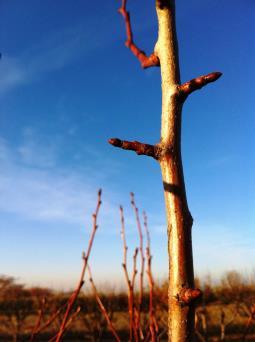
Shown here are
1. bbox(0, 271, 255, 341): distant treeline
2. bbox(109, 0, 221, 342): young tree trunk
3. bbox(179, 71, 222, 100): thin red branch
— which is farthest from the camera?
bbox(0, 271, 255, 341): distant treeline

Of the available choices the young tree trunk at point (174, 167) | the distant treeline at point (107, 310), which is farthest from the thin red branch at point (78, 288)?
the distant treeline at point (107, 310)

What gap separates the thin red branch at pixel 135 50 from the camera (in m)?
A: 1.02

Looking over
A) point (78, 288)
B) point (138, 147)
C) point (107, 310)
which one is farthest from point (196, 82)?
point (107, 310)

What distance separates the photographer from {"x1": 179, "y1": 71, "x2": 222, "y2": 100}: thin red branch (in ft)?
2.92

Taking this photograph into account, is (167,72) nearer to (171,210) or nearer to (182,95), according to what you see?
(182,95)

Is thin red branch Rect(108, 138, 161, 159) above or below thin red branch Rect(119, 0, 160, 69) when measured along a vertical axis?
below

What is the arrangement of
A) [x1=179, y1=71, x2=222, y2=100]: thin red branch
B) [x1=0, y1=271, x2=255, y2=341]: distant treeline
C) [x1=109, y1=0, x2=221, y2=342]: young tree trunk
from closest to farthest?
[x1=109, y1=0, x2=221, y2=342]: young tree trunk < [x1=179, y1=71, x2=222, y2=100]: thin red branch < [x1=0, y1=271, x2=255, y2=341]: distant treeline

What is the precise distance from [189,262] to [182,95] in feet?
1.25

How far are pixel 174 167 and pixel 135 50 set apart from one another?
448 millimetres

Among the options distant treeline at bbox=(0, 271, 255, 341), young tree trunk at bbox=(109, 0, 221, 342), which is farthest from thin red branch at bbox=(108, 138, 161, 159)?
distant treeline at bbox=(0, 271, 255, 341)

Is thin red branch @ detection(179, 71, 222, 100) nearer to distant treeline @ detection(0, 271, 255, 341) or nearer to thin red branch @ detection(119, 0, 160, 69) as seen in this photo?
thin red branch @ detection(119, 0, 160, 69)

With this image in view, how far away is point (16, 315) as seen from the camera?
16328 millimetres

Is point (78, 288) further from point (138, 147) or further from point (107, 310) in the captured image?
point (107, 310)

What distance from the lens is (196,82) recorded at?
0.90 meters
